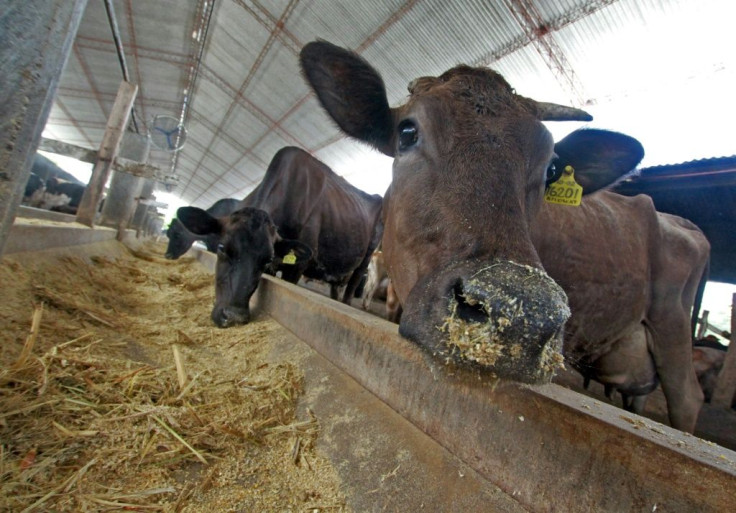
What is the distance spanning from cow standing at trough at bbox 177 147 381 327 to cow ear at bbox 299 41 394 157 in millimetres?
1978

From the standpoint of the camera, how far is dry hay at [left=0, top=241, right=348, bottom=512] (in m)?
1.19

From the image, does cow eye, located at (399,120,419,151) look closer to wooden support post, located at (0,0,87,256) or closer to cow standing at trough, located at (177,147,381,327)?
wooden support post, located at (0,0,87,256)

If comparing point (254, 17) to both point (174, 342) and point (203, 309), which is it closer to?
point (203, 309)

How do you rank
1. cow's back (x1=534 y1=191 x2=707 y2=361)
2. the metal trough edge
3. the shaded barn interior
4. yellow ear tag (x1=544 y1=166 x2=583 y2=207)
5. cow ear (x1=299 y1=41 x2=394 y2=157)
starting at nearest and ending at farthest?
the metal trough edge
cow ear (x1=299 y1=41 x2=394 y2=157)
yellow ear tag (x1=544 y1=166 x2=583 y2=207)
cow's back (x1=534 y1=191 x2=707 y2=361)
the shaded barn interior

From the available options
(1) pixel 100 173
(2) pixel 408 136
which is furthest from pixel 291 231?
(2) pixel 408 136

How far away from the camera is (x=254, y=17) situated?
11.0 m

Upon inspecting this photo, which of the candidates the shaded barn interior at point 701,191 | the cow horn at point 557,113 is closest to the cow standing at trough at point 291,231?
the cow horn at point 557,113

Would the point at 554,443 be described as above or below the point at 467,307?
below

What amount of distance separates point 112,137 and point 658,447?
6934 mm

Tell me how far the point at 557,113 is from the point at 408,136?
Result: 3.59ft

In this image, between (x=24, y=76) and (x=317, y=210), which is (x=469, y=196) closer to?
(x=24, y=76)

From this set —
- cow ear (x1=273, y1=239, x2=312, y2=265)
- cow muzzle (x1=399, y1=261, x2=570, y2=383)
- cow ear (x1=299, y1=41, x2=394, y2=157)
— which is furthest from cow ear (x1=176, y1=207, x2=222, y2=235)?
cow muzzle (x1=399, y1=261, x2=570, y2=383)

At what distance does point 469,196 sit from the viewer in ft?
5.35

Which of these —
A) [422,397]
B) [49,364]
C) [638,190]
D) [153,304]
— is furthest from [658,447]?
[638,190]
